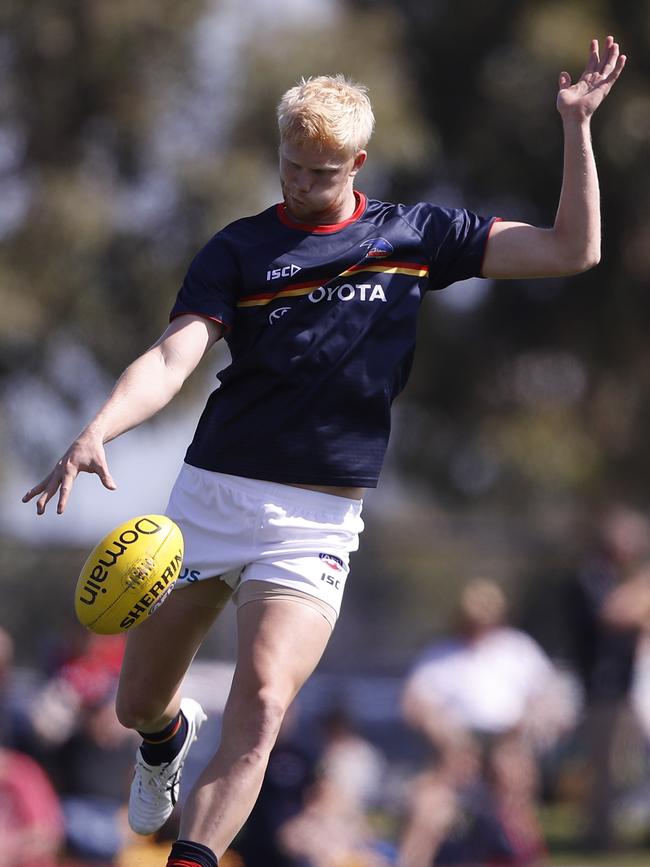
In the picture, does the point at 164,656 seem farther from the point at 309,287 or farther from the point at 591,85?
the point at 591,85

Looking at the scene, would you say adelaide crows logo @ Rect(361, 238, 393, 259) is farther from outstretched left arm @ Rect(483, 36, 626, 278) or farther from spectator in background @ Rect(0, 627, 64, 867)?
spectator in background @ Rect(0, 627, 64, 867)

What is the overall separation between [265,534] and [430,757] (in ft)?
20.3

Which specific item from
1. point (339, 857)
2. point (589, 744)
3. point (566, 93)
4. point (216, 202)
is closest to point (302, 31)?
point (216, 202)

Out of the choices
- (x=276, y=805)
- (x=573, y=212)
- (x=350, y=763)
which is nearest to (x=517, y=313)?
A: (x=350, y=763)

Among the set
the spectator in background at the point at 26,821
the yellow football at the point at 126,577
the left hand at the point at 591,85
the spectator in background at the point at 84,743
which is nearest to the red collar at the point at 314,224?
the left hand at the point at 591,85

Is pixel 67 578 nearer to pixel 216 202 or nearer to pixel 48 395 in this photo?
pixel 48 395

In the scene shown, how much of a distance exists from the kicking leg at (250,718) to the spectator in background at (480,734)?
5.73 m

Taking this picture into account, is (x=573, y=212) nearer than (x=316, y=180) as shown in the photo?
No

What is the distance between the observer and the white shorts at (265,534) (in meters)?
4.77

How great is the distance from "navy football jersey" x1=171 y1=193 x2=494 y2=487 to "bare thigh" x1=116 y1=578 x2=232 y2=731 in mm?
453

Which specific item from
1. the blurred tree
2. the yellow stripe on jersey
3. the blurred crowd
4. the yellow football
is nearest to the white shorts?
the yellow football

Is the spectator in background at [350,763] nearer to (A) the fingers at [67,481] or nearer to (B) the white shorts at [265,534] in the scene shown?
(B) the white shorts at [265,534]

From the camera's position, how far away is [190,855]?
440 centimetres

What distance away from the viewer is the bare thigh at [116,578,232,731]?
16.3 feet
